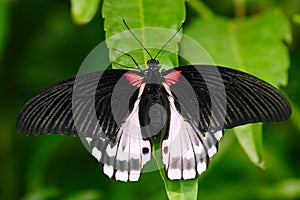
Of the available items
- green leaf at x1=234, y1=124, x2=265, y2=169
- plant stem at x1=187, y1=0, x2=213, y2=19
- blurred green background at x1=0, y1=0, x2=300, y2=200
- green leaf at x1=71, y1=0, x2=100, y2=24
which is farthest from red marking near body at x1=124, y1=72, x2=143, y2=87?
blurred green background at x1=0, y1=0, x2=300, y2=200

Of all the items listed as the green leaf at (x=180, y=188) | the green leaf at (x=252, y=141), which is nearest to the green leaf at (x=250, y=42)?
the green leaf at (x=252, y=141)

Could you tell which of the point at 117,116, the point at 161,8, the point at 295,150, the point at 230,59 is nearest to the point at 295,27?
the point at 295,150

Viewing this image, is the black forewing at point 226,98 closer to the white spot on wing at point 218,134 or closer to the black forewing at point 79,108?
the white spot on wing at point 218,134

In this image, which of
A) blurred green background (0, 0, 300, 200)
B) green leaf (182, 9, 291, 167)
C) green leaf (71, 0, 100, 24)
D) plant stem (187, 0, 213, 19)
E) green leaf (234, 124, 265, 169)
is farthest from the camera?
blurred green background (0, 0, 300, 200)

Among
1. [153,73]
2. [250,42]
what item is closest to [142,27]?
[153,73]

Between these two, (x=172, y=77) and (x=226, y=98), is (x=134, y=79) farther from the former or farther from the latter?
(x=226, y=98)

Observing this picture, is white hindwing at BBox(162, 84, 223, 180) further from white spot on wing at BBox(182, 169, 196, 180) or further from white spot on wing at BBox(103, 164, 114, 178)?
white spot on wing at BBox(103, 164, 114, 178)

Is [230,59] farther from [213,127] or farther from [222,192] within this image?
[222,192]

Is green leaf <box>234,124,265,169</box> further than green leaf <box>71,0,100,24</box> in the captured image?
Yes
